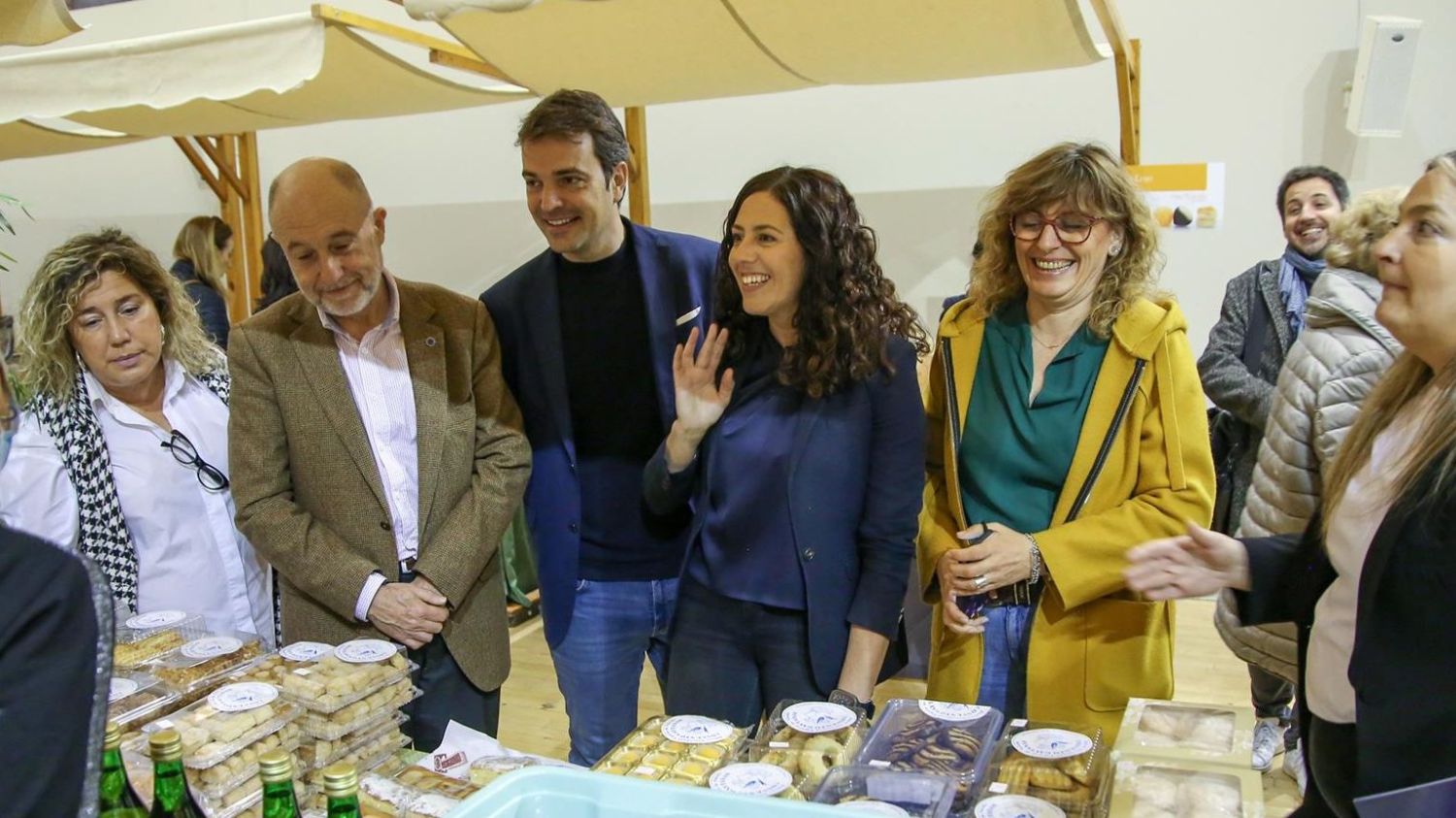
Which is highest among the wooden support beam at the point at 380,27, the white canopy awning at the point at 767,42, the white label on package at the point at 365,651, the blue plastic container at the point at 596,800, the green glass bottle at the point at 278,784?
the wooden support beam at the point at 380,27

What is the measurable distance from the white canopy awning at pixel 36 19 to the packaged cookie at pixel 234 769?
1.52m

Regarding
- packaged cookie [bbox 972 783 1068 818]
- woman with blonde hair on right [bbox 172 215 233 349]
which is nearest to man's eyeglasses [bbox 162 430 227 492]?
packaged cookie [bbox 972 783 1068 818]

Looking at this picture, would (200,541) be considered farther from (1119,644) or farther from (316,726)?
(1119,644)

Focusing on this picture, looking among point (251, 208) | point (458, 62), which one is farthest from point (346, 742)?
point (251, 208)

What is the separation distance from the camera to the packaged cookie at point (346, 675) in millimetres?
1596

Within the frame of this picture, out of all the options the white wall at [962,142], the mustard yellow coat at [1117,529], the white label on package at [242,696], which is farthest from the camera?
the white wall at [962,142]

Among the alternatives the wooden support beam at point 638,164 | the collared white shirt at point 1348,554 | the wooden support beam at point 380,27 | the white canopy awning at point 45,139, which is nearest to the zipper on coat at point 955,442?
the collared white shirt at point 1348,554

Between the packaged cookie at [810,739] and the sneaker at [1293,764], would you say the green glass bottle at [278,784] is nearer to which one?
the packaged cookie at [810,739]

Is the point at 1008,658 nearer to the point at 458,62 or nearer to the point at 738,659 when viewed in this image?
the point at 738,659

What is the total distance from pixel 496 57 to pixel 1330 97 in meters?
3.69

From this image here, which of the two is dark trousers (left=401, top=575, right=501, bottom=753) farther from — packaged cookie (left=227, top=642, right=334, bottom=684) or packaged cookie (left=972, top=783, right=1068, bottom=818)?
packaged cookie (left=972, top=783, right=1068, bottom=818)

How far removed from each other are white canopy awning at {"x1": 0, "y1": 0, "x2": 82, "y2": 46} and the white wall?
4.05 meters

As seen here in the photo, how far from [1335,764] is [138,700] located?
1.63 m

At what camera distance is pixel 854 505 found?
194cm
